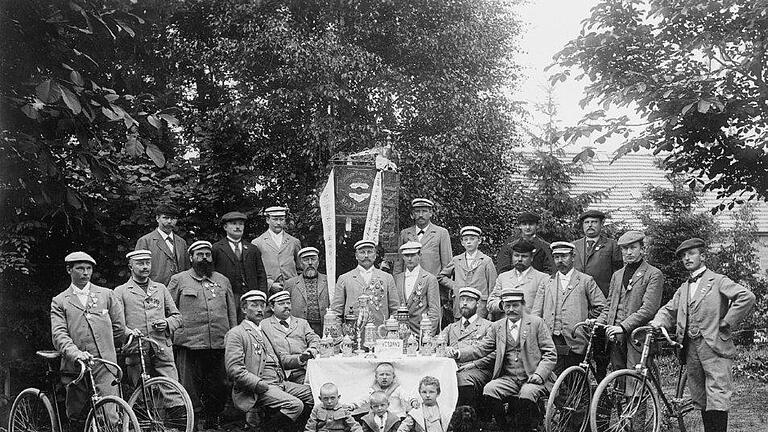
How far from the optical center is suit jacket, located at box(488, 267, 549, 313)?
7977 mm

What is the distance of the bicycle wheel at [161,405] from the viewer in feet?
21.6

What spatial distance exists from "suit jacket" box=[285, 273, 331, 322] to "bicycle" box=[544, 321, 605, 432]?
9.45 ft

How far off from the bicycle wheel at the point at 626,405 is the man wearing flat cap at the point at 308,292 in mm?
3339

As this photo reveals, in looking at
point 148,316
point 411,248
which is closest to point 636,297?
point 411,248

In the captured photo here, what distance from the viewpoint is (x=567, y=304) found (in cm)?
765

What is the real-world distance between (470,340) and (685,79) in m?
3.71

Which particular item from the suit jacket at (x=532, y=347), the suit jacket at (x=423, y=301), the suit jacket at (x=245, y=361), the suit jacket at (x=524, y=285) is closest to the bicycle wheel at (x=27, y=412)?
the suit jacket at (x=245, y=361)

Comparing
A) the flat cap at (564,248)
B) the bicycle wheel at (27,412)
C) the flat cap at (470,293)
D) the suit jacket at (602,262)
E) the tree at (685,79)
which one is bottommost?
the bicycle wheel at (27,412)

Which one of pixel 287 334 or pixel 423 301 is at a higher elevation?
pixel 423 301

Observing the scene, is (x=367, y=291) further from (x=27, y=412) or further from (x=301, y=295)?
(x=27, y=412)

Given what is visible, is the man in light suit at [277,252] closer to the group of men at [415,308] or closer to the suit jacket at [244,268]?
the group of men at [415,308]

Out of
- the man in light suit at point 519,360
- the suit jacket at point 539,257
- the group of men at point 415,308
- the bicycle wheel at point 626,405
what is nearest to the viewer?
the bicycle wheel at point 626,405

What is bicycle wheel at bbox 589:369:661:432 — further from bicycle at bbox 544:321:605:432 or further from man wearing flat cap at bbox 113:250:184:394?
man wearing flat cap at bbox 113:250:184:394

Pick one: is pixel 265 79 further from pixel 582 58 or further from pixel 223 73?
pixel 582 58
